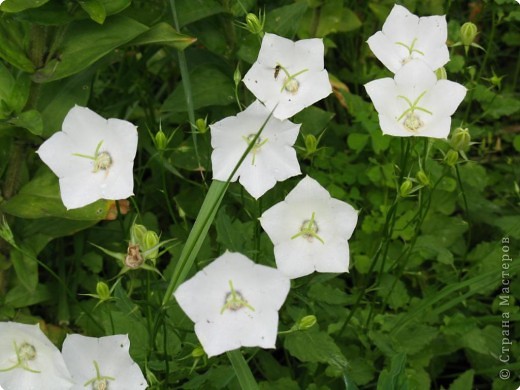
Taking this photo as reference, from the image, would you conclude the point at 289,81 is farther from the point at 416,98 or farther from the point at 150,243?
the point at 150,243

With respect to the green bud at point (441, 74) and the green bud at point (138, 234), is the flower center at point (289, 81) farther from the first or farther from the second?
the green bud at point (138, 234)

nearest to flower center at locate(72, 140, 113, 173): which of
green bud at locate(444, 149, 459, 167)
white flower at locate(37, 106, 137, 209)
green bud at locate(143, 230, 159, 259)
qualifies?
white flower at locate(37, 106, 137, 209)

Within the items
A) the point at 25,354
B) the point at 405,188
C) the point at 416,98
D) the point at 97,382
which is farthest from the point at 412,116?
the point at 25,354

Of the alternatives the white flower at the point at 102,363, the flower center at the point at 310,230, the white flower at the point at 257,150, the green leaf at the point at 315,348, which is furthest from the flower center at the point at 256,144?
the white flower at the point at 102,363

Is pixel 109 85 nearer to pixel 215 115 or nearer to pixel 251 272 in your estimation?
pixel 215 115

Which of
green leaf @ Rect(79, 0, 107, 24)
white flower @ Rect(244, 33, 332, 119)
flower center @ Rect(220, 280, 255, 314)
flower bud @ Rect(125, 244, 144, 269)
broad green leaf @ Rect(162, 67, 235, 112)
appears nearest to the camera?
flower bud @ Rect(125, 244, 144, 269)

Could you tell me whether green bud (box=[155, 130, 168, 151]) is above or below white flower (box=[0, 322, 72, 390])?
above

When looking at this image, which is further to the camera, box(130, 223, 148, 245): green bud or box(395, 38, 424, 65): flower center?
box(395, 38, 424, 65): flower center

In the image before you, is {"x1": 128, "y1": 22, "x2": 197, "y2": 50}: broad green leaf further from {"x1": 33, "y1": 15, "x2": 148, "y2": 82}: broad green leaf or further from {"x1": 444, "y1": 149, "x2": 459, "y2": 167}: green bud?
{"x1": 444, "y1": 149, "x2": 459, "y2": 167}: green bud
